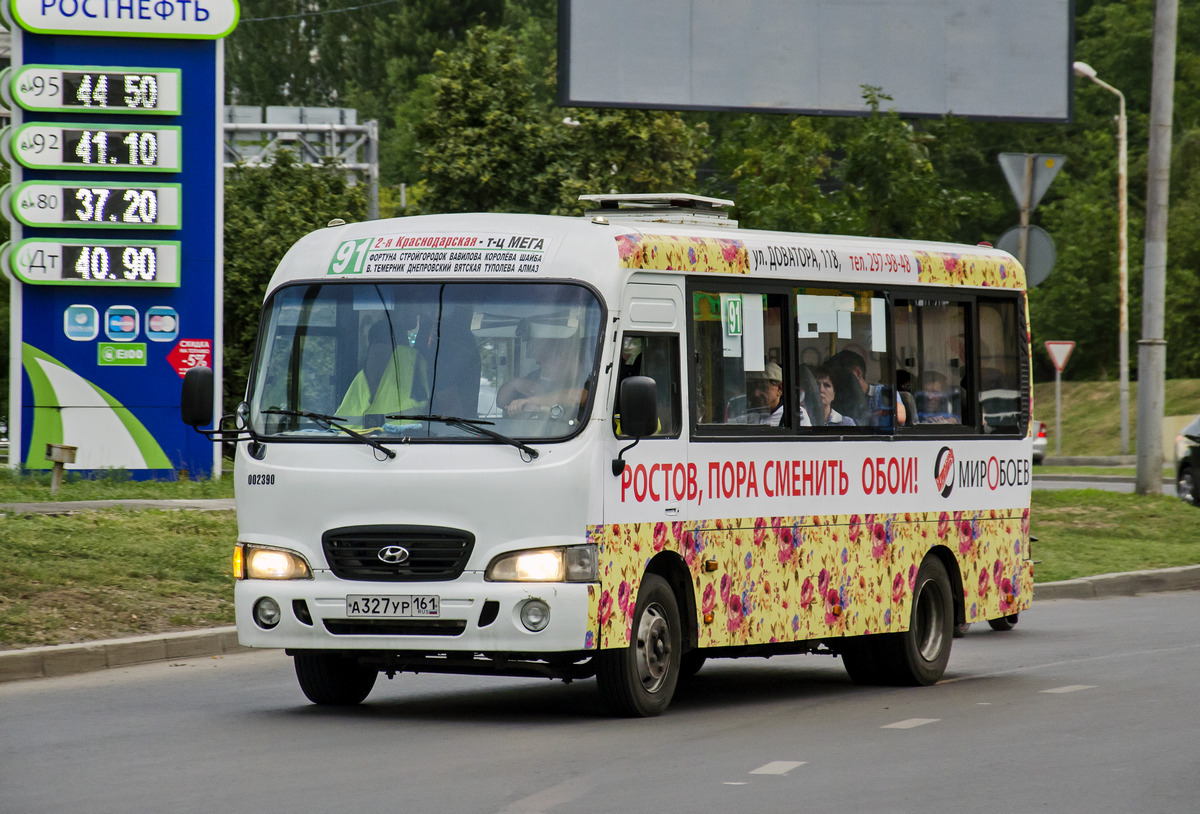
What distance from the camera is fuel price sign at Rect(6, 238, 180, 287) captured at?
2600 cm

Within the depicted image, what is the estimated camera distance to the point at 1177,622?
15.8 metres

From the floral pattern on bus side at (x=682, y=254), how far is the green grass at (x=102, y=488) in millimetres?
12125

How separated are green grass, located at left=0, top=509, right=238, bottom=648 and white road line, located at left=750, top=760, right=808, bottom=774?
5.60 metres

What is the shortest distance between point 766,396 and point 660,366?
0.99 m

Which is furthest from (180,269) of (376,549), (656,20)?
(376,549)

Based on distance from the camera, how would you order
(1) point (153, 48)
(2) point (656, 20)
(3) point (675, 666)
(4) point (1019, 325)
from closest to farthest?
(3) point (675, 666), (4) point (1019, 325), (2) point (656, 20), (1) point (153, 48)

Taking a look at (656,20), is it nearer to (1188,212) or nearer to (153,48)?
(153,48)

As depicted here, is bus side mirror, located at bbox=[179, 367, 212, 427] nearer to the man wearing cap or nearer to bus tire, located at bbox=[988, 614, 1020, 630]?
the man wearing cap

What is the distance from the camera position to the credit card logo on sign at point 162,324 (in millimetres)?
26297

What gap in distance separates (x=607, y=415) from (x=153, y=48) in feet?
61.7

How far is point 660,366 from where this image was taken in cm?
1046

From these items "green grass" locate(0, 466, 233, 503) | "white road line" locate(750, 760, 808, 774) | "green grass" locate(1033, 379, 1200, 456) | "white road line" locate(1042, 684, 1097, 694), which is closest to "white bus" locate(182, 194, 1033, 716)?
"white road line" locate(1042, 684, 1097, 694)

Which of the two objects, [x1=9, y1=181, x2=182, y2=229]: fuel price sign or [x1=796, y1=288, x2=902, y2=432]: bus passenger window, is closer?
[x1=796, y1=288, x2=902, y2=432]: bus passenger window

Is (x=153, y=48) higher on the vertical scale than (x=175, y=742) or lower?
higher
